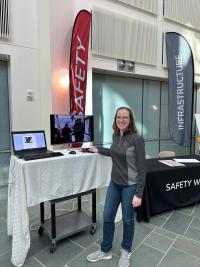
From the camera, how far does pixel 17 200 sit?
191 centimetres

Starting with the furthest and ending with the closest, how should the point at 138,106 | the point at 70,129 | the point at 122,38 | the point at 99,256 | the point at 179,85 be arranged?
the point at 138,106, the point at 179,85, the point at 122,38, the point at 70,129, the point at 99,256

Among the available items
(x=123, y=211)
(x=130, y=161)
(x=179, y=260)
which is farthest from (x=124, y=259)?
(x=130, y=161)

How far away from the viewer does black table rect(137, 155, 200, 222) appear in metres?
2.86

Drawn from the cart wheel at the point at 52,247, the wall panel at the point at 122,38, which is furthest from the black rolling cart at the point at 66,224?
the wall panel at the point at 122,38

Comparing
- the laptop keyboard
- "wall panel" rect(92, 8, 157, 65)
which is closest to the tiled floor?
the laptop keyboard

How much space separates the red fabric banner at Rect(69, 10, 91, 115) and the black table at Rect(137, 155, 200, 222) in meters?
1.81

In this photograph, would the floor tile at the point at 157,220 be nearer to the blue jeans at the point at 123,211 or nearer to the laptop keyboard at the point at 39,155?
the blue jeans at the point at 123,211

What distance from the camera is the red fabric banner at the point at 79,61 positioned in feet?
12.8

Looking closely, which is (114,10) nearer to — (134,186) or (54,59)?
(54,59)

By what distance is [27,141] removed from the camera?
226cm

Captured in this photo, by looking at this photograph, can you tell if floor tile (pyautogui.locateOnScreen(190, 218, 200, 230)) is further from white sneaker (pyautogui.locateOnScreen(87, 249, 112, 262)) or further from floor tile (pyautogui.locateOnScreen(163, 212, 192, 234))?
white sneaker (pyautogui.locateOnScreen(87, 249, 112, 262))

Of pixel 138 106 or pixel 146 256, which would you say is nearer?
pixel 146 256

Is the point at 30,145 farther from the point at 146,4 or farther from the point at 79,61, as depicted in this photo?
the point at 146,4

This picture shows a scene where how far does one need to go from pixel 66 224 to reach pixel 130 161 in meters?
1.28
